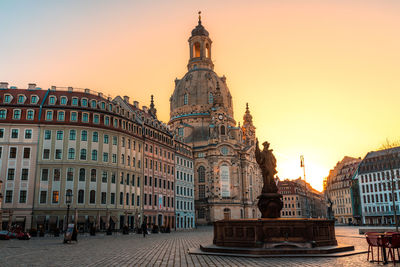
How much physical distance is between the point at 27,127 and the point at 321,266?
48856mm

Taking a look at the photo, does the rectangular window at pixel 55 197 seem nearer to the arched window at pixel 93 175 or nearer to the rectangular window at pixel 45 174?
the rectangular window at pixel 45 174

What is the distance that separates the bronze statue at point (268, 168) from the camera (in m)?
25.0

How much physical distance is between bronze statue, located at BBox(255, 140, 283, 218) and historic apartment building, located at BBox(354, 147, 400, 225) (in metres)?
79.0

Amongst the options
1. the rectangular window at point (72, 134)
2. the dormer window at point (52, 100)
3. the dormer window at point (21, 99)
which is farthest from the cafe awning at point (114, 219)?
the dormer window at point (21, 99)

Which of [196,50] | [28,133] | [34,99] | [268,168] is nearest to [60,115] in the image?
[34,99]

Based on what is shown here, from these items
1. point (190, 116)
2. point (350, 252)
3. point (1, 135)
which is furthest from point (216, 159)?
point (350, 252)

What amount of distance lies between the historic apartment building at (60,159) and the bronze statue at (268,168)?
112ft

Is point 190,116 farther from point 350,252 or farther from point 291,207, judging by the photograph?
point 350,252

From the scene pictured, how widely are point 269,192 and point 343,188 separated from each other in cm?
→ 11119

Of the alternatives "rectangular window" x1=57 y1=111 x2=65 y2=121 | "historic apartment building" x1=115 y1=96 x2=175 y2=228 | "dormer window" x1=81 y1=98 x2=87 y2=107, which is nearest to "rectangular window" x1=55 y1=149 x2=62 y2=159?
"rectangular window" x1=57 y1=111 x2=65 y2=121

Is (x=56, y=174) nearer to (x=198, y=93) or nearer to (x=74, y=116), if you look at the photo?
(x=74, y=116)

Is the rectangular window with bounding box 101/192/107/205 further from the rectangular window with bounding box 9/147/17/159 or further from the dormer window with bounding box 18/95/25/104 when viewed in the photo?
the dormer window with bounding box 18/95/25/104

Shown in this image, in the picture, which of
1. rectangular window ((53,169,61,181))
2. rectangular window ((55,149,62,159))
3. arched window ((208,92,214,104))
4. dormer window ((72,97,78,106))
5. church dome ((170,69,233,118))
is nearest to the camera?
rectangular window ((53,169,61,181))

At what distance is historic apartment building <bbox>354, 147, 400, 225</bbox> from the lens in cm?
9438
